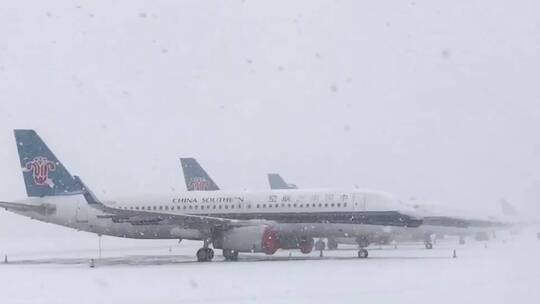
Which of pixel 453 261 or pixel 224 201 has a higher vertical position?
pixel 224 201

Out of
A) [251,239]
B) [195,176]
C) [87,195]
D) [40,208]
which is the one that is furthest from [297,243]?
[195,176]

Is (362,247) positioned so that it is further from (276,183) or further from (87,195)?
(276,183)

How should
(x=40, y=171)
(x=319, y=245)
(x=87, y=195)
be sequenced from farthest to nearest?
(x=319, y=245) < (x=40, y=171) < (x=87, y=195)

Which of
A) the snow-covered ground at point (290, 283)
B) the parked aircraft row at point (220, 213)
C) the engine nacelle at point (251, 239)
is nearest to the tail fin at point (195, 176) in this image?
the parked aircraft row at point (220, 213)

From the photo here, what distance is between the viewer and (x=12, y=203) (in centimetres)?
3956

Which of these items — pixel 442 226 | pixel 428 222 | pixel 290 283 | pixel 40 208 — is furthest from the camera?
pixel 442 226

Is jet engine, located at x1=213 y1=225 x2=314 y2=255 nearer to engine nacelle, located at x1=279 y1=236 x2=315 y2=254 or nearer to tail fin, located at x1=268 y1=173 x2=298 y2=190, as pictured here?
engine nacelle, located at x1=279 y1=236 x2=315 y2=254

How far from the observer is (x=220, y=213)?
3906 centimetres

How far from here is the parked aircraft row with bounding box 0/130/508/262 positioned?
36219 mm

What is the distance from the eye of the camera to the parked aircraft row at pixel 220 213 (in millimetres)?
36219

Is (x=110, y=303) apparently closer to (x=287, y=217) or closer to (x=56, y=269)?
(x=56, y=269)

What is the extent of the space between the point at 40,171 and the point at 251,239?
12662 mm

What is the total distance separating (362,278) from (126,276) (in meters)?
8.17

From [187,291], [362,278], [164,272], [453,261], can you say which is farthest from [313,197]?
[187,291]
